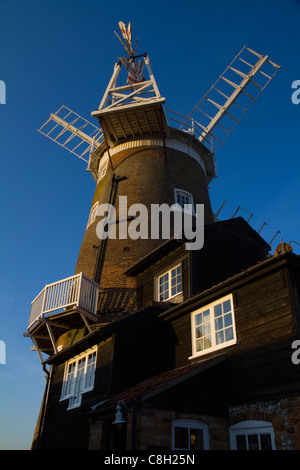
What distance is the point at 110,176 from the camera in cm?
2230

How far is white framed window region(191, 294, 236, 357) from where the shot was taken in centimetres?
1121

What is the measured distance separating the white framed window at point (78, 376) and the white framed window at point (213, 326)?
397cm

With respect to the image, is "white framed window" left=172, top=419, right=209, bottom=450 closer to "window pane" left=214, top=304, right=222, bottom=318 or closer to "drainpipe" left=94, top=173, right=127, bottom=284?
"window pane" left=214, top=304, right=222, bottom=318

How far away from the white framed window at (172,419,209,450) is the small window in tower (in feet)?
39.9

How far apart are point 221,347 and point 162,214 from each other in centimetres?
946

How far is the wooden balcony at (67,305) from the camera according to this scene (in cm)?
1554

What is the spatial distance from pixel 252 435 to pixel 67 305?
8.47 m

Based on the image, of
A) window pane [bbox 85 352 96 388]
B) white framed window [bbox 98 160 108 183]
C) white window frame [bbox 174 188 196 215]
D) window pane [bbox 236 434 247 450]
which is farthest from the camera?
white framed window [bbox 98 160 108 183]

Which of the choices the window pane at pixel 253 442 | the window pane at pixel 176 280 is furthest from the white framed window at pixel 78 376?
the window pane at pixel 253 442

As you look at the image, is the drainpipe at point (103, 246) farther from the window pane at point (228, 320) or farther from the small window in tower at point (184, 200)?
the window pane at point (228, 320)

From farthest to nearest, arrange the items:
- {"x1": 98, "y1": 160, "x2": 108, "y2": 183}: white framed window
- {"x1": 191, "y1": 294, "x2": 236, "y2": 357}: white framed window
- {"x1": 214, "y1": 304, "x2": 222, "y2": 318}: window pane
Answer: {"x1": 98, "y1": 160, "x2": 108, "y2": 183}: white framed window
{"x1": 214, "y1": 304, "x2": 222, "y2": 318}: window pane
{"x1": 191, "y1": 294, "x2": 236, "y2": 357}: white framed window

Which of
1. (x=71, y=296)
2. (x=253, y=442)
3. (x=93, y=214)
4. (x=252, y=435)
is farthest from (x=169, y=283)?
(x=93, y=214)

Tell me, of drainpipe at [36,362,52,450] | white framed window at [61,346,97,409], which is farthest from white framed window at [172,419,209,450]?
drainpipe at [36,362,52,450]

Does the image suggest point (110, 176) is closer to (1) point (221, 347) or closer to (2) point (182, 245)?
(2) point (182, 245)
